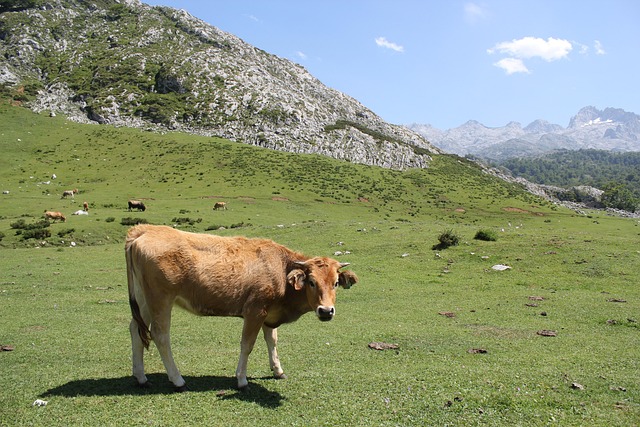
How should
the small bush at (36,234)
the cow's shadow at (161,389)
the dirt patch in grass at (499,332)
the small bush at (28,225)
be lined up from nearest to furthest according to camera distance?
the cow's shadow at (161,389), the dirt patch in grass at (499,332), the small bush at (36,234), the small bush at (28,225)

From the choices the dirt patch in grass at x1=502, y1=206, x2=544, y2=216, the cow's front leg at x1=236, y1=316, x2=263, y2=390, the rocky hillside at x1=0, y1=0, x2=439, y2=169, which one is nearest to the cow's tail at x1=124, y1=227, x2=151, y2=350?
the cow's front leg at x1=236, y1=316, x2=263, y2=390

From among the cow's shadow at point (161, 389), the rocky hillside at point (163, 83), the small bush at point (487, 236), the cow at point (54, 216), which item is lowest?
the cow at point (54, 216)

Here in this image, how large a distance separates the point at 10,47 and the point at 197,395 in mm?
161214

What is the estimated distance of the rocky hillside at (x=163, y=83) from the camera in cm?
11188

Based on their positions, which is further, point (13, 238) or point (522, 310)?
point (13, 238)

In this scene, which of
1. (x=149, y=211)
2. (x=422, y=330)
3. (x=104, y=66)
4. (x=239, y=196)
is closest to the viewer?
(x=422, y=330)

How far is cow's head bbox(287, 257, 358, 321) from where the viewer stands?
27.0 feet

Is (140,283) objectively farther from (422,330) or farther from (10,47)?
(10,47)

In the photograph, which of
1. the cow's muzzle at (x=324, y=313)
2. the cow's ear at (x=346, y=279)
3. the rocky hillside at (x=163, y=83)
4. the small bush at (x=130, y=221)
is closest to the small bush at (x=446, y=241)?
the cow's ear at (x=346, y=279)

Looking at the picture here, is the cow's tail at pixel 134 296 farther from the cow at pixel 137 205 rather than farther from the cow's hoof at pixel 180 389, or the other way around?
the cow at pixel 137 205

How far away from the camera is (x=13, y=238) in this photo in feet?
114

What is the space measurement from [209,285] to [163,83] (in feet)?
431

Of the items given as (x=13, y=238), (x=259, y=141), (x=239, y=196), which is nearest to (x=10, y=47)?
(x=259, y=141)

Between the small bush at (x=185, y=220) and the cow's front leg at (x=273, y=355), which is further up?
the cow's front leg at (x=273, y=355)
